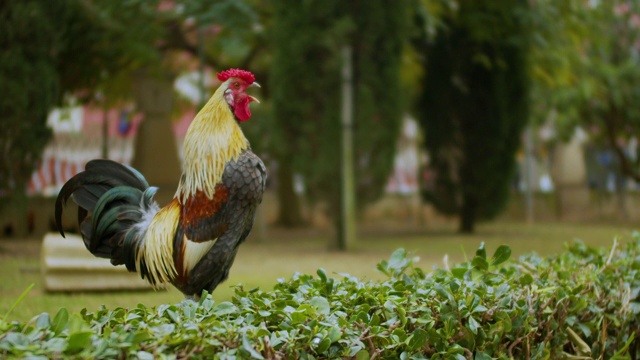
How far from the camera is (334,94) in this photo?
9.33 meters

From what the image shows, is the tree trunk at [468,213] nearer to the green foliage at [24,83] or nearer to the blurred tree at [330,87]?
the blurred tree at [330,87]

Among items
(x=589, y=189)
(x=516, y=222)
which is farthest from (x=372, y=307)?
(x=589, y=189)

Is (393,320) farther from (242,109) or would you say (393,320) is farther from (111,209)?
(111,209)

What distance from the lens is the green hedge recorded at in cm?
187

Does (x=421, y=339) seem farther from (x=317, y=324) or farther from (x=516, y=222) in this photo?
(x=516, y=222)

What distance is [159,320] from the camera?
6.76 feet

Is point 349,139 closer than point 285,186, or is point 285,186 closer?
point 349,139

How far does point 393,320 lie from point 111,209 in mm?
1290

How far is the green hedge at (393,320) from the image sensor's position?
1.87 m

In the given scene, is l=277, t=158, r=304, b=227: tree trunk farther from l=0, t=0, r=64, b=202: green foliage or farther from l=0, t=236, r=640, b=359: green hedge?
l=0, t=236, r=640, b=359: green hedge

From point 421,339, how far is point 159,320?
30.7 inches

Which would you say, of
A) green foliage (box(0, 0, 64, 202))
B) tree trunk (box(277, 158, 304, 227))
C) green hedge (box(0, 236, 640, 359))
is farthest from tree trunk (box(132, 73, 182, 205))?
green hedge (box(0, 236, 640, 359))

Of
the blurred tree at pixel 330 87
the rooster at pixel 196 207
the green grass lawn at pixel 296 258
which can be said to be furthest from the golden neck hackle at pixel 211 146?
the blurred tree at pixel 330 87

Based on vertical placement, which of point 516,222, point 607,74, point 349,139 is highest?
point 607,74
